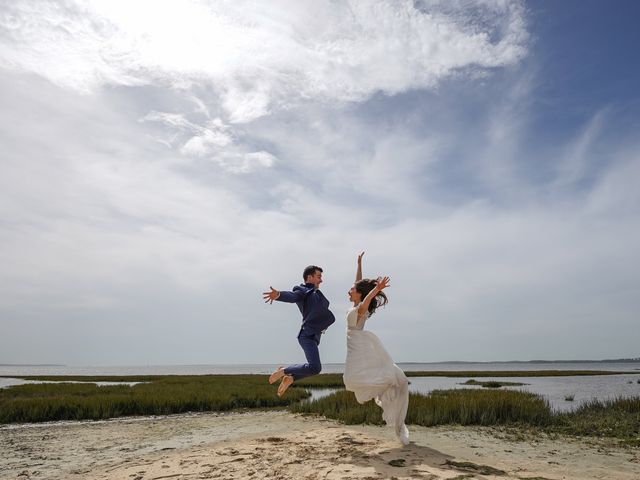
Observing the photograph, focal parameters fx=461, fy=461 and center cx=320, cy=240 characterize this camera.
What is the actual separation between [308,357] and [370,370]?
1031 millimetres

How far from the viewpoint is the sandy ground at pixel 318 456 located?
596 cm

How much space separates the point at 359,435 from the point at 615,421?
8218 mm

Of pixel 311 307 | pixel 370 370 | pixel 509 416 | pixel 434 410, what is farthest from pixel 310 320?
pixel 509 416

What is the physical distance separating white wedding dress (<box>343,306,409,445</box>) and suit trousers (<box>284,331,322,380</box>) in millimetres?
521

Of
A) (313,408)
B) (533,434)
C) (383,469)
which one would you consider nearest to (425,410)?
(533,434)

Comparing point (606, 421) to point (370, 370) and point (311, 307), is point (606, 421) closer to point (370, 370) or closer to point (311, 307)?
point (370, 370)

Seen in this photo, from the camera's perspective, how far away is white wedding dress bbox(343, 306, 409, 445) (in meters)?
7.16

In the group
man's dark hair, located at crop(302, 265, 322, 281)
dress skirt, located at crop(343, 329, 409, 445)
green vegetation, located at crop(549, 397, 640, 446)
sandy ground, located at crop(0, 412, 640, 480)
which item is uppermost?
man's dark hair, located at crop(302, 265, 322, 281)

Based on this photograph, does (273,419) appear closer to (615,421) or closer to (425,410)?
(425,410)

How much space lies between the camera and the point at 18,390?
2931 cm

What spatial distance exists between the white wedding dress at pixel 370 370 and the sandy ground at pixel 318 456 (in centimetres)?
69

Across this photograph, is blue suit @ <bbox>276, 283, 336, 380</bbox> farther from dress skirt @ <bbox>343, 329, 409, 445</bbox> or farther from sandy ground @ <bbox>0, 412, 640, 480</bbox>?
sandy ground @ <bbox>0, 412, 640, 480</bbox>

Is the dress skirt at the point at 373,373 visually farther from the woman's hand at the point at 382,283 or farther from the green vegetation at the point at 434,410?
the green vegetation at the point at 434,410

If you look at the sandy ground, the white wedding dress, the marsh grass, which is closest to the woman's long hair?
the white wedding dress
